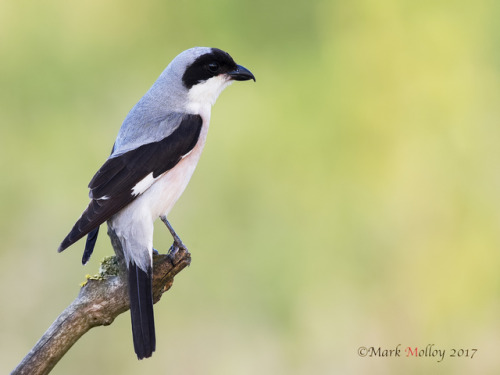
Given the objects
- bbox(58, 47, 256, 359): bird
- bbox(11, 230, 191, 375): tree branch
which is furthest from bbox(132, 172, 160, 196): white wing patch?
bbox(11, 230, 191, 375): tree branch

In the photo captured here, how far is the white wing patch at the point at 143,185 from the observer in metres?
2.96

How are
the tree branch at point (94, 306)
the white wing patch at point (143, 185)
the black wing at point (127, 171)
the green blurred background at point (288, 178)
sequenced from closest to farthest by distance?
the tree branch at point (94, 306) → the black wing at point (127, 171) → the white wing patch at point (143, 185) → the green blurred background at point (288, 178)

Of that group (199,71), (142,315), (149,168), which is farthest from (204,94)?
(142,315)

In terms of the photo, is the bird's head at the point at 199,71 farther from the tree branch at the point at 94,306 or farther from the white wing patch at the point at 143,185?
the tree branch at the point at 94,306

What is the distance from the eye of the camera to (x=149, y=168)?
9.97 feet

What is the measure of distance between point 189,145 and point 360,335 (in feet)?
6.56

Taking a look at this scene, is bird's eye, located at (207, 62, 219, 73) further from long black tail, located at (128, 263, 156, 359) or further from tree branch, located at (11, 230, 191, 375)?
long black tail, located at (128, 263, 156, 359)

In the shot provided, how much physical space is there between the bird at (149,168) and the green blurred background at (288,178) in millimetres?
1300

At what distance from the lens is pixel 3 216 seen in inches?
189

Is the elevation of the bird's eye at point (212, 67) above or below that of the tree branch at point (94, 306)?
above

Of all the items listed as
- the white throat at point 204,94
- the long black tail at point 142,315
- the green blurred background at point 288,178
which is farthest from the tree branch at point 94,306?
the green blurred background at point 288,178

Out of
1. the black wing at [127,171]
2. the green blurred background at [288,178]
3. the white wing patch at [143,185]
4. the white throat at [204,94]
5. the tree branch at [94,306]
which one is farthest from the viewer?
the green blurred background at [288,178]

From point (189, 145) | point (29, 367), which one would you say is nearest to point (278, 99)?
point (189, 145)

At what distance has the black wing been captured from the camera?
2.76 m
